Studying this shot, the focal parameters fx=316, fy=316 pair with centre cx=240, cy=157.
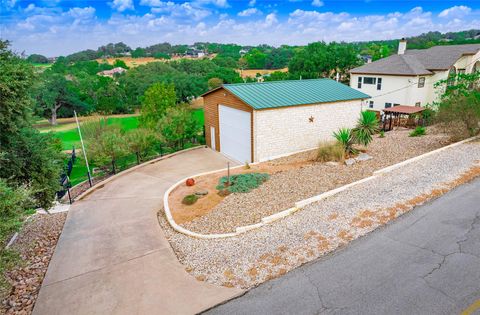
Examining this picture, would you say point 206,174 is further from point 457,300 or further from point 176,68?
point 176,68

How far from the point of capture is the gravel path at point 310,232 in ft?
26.0

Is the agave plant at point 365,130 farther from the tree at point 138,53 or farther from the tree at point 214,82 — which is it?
the tree at point 138,53

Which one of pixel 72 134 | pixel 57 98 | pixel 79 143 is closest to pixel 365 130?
pixel 79 143

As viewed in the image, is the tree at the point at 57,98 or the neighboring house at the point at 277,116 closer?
the neighboring house at the point at 277,116

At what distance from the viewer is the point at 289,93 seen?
20.2 meters

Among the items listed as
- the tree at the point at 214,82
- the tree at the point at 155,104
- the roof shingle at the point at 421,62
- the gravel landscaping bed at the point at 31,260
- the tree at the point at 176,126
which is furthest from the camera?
the tree at the point at 214,82

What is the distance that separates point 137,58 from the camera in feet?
562

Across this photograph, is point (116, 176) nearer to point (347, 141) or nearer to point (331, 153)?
point (331, 153)

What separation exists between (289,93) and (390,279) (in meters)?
14.9

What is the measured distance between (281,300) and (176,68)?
8291 cm

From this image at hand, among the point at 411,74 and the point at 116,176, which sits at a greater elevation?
the point at 411,74

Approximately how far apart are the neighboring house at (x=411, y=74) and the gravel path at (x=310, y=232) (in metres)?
20.8

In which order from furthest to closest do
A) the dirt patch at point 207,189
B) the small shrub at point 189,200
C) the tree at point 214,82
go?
the tree at point 214,82 → the small shrub at point 189,200 → the dirt patch at point 207,189

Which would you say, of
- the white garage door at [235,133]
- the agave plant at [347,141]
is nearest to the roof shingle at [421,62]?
the agave plant at [347,141]
